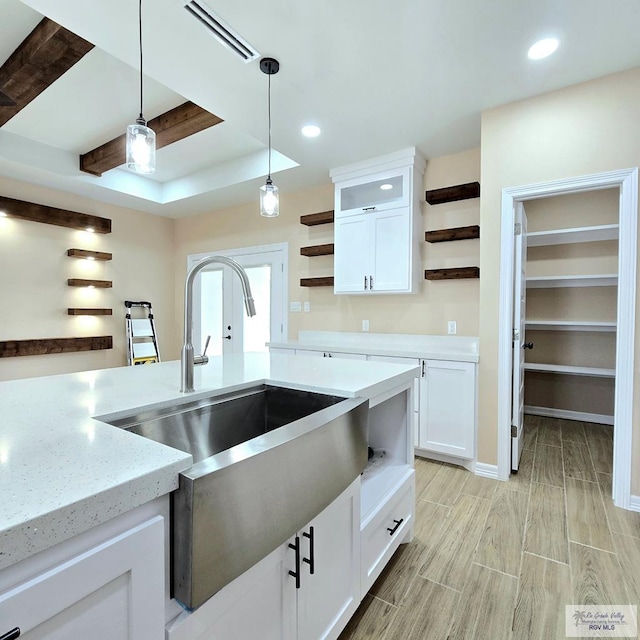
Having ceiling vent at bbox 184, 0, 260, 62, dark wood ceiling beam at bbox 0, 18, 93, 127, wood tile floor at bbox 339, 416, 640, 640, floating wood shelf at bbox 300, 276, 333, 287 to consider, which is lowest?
wood tile floor at bbox 339, 416, 640, 640

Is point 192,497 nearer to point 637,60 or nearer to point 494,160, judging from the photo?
point 494,160

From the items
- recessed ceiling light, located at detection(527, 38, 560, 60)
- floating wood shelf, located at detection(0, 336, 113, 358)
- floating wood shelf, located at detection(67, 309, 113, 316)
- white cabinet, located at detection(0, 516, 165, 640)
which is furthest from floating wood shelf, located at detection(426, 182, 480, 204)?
floating wood shelf, located at detection(0, 336, 113, 358)

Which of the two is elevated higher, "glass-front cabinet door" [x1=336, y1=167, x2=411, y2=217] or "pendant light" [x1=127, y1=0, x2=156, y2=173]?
"glass-front cabinet door" [x1=336, y1=167, x2=411, y2=217]

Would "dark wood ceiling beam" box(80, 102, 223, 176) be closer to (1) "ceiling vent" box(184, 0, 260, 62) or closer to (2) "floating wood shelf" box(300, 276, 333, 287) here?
(1) "ceiling vent" box(184, 0, 260, 62)

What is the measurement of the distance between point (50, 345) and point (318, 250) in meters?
3.16

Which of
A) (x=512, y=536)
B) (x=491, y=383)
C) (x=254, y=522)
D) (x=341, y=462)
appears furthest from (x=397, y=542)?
(x=491, y=383)

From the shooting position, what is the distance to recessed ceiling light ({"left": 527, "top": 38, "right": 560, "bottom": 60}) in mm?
1905

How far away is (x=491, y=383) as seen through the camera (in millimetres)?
2586

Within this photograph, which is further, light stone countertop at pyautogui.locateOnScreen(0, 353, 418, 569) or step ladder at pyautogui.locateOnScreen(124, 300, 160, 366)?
step ladder at pyautogui.locateOnScreen(124, 300, 160, 366)

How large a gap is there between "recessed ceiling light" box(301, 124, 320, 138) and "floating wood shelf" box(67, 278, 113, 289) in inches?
126

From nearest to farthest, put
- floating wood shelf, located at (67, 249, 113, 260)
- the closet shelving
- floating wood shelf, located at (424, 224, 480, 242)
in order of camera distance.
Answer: floating wood shelf, located at (424, 224, 480, 242), the closet shelving, floating wood shelf, located at (67, 249, 113, 260)

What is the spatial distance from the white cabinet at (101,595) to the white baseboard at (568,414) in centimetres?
440

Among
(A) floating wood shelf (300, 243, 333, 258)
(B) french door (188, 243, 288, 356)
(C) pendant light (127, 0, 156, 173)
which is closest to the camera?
(C) pendant light (127, 0, 156, 173)

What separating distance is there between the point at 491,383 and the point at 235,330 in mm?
3250
